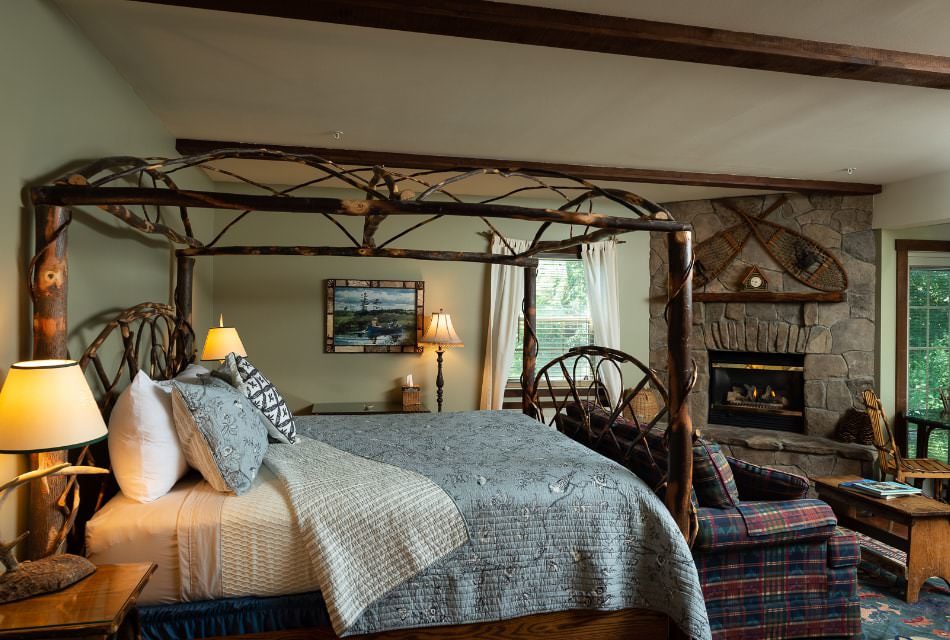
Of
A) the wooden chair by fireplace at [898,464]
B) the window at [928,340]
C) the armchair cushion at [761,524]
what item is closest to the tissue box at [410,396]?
the armchair cushion at [761,524]

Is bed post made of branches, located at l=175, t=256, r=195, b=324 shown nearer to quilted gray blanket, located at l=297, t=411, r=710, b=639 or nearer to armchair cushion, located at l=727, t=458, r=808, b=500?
quilted gray blanket, located at l=297, t=411, r=710, b=639

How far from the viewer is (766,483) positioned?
107 inches

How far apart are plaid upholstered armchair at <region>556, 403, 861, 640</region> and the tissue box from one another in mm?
2776

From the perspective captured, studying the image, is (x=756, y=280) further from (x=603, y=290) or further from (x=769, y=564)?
(x=769, y=564)

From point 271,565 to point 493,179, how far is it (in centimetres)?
348

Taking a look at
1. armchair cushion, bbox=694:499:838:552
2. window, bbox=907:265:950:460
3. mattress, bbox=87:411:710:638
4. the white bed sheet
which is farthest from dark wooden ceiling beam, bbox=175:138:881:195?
the white bed sheet

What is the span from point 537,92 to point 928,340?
463 centimetres

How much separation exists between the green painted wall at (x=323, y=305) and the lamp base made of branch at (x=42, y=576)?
3451 mm

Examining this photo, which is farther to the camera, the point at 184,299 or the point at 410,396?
the point at 410,396

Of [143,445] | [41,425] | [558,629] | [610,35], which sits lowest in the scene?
[558,629]

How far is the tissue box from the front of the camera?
16.8 feet

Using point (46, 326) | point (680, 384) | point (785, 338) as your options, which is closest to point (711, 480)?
point (680, 384)

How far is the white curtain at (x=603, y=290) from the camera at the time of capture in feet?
18.7

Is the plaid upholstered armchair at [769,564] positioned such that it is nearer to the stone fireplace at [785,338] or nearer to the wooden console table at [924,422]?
the stone fireplace at [785,338]
